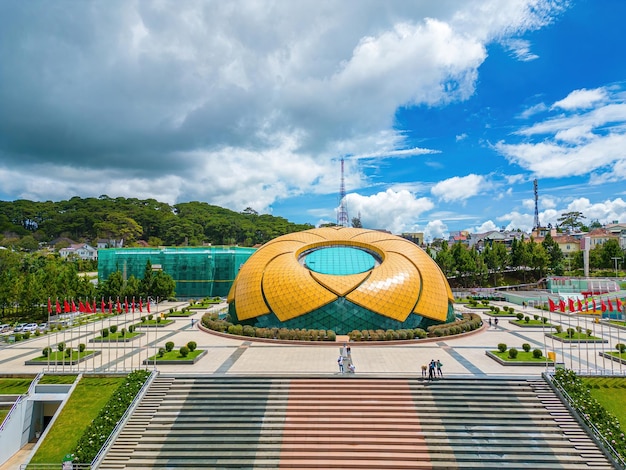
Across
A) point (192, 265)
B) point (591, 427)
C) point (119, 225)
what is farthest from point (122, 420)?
point (119, 225)

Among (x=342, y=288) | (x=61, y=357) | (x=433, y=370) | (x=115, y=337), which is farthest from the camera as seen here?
(x=115, y=337)

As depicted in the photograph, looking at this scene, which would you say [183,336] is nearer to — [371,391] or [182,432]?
[182,432]

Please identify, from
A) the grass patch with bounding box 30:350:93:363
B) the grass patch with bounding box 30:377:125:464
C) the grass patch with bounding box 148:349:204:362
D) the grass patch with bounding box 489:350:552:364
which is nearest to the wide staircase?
the grass patch with bounding box 30:377:125:464

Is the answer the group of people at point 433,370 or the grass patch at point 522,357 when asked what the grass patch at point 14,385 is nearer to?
the group of people at point 433,370

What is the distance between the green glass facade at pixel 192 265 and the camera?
2438 inches

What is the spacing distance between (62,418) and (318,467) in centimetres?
1185

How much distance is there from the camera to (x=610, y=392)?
18469 millimetres

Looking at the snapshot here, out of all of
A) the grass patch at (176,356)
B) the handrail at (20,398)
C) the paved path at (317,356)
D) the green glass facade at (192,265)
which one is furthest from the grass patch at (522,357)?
the green glass facade at (192,265)

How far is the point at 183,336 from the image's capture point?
3144cm

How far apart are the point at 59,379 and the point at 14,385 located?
2439 millimetres

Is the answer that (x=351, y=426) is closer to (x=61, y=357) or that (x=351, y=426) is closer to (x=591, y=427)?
(x=591, y=427)

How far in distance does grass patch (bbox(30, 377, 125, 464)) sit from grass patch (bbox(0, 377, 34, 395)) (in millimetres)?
3064

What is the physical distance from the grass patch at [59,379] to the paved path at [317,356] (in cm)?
123

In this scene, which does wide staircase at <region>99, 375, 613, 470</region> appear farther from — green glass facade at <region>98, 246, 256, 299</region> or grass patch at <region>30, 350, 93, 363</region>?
green glass facade at <region>98, 246, 256, 299</region>
